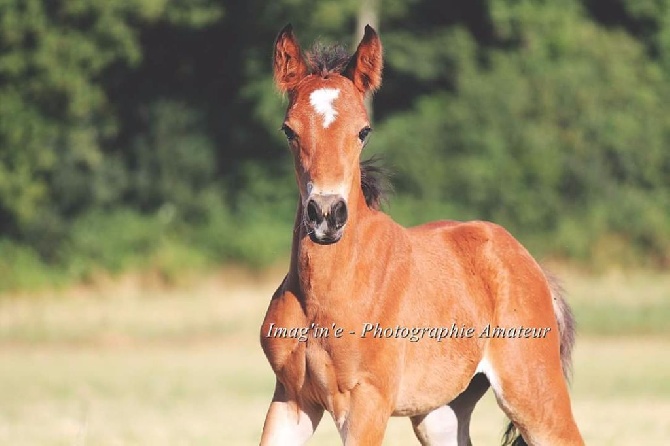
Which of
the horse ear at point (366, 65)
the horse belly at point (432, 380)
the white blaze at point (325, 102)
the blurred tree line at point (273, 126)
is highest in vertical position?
the blurred tree line at point (273, 126)

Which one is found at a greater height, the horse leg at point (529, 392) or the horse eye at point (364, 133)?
the horse eye at point (364, 133)

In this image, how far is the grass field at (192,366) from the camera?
11.8 m

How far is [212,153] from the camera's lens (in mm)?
29906

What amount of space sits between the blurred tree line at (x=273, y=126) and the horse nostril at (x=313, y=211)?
21.0 m

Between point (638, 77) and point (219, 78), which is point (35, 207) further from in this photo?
point (638, 77)

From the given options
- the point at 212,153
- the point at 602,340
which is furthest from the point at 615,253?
the point at 212,153

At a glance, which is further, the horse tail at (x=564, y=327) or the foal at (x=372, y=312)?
the horse tail at (x=564, y=327)

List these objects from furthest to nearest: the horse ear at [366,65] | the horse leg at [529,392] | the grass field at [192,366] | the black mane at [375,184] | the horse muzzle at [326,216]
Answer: the grass field at [192,366]
the horse leg at [529,392]
the black mane at [375,184]
the horse ear at [366,65]
the horse muzzle at [326,216]

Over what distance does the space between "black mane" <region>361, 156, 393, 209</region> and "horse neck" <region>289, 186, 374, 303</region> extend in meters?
0.40

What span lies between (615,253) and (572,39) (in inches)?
248

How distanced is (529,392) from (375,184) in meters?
1.47

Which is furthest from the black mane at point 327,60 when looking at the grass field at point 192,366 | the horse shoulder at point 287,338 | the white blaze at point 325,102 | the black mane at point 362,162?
the grass field at point 192,366

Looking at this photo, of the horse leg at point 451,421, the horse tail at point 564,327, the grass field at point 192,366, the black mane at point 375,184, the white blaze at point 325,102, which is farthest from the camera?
the grass field at point 192,366

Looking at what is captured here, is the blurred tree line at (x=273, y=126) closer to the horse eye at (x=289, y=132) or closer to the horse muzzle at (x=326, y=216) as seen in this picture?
the horse eye at (x=289, y=132)
